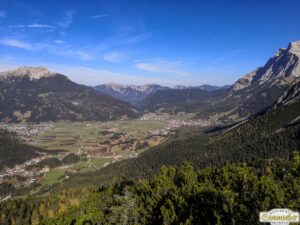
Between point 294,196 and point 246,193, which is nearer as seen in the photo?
point 294,196

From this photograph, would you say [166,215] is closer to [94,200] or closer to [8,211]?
[94,200]

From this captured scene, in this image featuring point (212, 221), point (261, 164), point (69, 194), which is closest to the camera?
point (212, 221)

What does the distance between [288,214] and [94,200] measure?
8592 centimetres

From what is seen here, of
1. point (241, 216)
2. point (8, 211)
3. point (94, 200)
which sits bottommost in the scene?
point (8, 211)

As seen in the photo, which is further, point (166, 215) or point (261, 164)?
point (261, 164)

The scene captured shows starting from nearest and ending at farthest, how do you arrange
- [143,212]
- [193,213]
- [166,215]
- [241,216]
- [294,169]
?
[294,169] → [241,216] → [193,213] → [166,215] → [143,212]

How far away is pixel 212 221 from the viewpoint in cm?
5278

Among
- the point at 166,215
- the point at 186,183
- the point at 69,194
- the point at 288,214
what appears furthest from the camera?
the point at 69,194

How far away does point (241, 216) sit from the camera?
44.8 meters

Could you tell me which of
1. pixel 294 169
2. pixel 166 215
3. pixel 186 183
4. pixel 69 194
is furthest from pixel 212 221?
pixel 69 194

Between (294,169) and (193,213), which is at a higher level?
(294,169)

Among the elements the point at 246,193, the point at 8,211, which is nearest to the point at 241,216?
the point at 246,193

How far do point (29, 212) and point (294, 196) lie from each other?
129196 millimetres

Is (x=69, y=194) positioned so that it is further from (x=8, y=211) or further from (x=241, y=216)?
(x=241, y=216)
